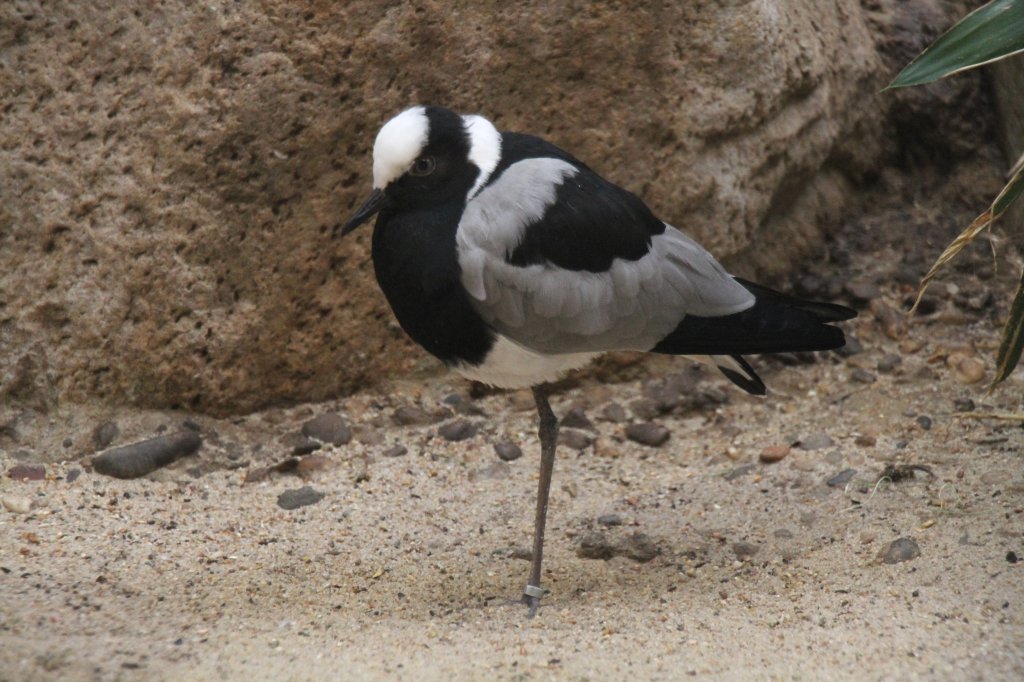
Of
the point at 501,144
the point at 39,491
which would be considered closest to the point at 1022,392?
the point at 501,144

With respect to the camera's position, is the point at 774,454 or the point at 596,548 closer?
the point at 596,548

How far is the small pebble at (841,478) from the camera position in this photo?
394 centimetres

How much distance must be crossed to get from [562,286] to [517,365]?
0.26m

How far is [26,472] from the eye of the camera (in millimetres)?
3830

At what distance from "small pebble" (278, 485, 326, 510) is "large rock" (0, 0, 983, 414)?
47cm

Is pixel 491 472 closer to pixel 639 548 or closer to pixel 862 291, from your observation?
pixel 639 548

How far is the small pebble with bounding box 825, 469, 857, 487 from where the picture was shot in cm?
394

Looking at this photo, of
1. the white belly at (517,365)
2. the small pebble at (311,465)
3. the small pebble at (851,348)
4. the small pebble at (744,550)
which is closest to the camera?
the white belly at (517,365)

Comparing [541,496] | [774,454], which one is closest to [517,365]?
[541,496]

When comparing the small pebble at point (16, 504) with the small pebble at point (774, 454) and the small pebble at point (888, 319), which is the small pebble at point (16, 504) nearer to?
the small pebble at point (774, 454)

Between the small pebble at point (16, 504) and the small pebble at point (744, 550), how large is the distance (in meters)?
2.14

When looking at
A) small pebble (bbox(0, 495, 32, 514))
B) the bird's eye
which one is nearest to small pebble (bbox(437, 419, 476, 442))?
the bird's eye

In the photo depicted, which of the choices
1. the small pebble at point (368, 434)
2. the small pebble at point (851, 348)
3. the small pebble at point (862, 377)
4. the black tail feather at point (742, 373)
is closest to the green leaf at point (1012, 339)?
the black tail feather at point (742, 373)

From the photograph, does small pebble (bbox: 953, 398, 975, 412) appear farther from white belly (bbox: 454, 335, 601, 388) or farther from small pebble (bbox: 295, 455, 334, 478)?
small pebble (bbox: 295, 455, 334, 478)
